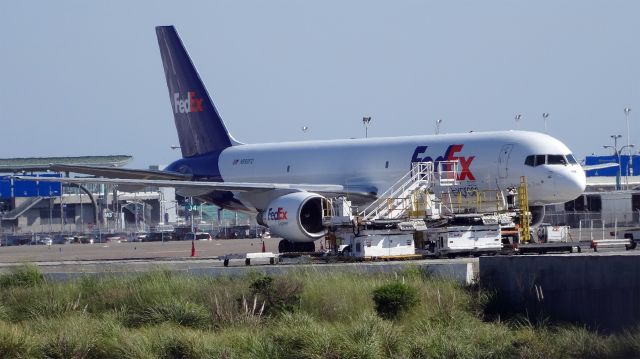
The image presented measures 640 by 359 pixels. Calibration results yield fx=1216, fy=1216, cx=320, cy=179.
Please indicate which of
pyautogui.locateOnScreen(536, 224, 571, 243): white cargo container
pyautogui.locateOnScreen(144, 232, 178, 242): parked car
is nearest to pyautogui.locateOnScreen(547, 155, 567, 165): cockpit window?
pyautogui.locateOnScreen(536, 224, 571, 243): white cargo container

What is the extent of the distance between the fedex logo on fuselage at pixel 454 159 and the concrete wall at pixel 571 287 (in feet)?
44.6

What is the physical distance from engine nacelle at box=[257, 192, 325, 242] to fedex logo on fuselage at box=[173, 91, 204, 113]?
11491 millimetres

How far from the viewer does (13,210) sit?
11600 centimetres

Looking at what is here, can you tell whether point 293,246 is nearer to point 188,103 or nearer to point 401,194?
point 401,194

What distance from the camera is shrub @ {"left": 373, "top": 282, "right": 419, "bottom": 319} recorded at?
24375 mm

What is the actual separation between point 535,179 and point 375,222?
7.03m

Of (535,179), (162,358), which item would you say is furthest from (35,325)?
(535,179)

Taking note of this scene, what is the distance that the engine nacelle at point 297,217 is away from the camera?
38.3 m

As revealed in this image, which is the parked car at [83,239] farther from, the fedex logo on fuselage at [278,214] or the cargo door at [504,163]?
the cargo door at [504,163]

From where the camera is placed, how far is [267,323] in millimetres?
24938

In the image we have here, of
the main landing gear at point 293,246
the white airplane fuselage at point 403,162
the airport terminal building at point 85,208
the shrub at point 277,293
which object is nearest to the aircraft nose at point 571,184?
the white airplane fuselage at point 403,162

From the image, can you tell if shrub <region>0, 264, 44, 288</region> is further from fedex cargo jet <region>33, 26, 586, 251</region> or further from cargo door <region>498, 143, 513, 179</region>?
cargo door <region>498, 143, 513, 179</region>

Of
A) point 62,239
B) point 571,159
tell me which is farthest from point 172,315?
point 62,239

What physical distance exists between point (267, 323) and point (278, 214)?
1372cm
